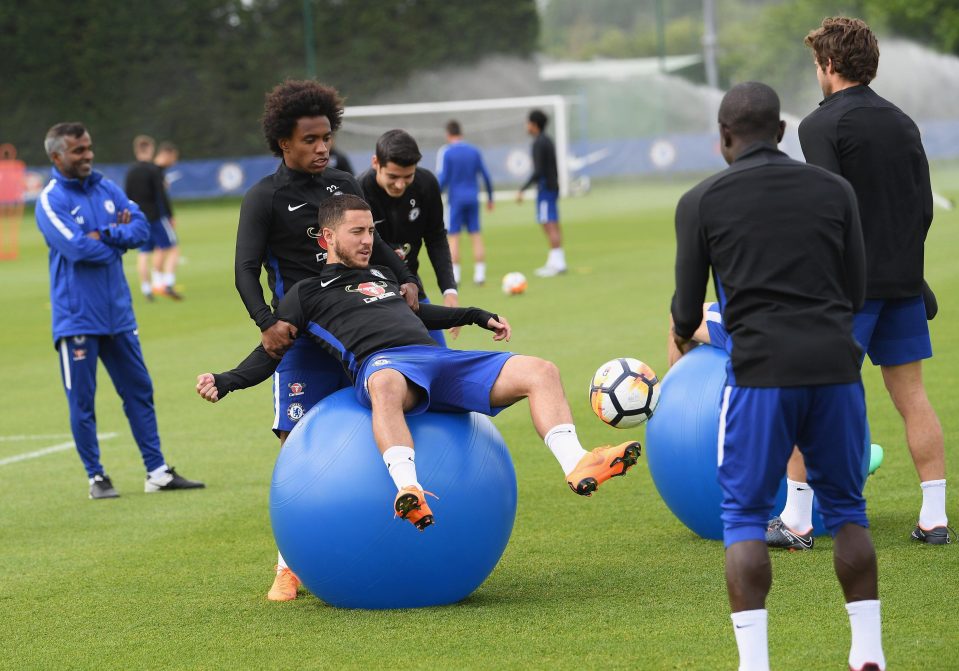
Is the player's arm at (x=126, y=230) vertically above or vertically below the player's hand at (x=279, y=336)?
above

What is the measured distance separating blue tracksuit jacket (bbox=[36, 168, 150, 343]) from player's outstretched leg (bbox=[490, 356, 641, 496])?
4.15 m

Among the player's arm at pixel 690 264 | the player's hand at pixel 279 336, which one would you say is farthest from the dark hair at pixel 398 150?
the player's arm at pixel 690 264

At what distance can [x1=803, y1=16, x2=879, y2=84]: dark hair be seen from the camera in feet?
20.6

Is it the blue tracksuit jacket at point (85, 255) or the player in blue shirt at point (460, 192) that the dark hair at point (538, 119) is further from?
the blue tracksuit jacket at point (85, 255)

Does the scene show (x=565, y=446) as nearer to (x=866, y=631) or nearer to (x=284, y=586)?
(x=866, y=631)

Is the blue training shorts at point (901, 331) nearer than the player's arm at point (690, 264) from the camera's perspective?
No

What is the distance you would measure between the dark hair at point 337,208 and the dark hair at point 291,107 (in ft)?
1.47

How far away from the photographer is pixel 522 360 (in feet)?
19.7

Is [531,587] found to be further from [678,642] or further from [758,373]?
[758,373]

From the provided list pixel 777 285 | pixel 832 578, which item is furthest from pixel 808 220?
pixel 832 578

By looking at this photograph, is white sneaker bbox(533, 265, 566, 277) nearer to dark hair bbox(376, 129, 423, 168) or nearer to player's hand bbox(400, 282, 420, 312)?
dark hair bbox(376, 129, 423, 168)

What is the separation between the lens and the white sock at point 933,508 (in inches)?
257

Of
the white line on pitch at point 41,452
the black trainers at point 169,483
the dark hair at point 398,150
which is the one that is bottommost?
the white line on pitch at point 41,452

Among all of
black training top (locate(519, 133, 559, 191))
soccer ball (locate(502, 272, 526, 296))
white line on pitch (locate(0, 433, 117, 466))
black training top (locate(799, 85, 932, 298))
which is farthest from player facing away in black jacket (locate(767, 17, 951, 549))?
black training top (locate(519, 133, 559, 191))
